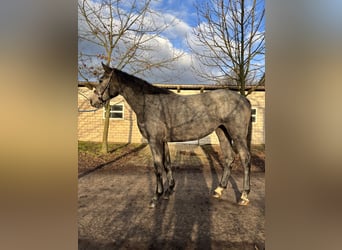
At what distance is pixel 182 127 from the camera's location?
9.07 feet

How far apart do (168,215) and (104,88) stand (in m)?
1.67

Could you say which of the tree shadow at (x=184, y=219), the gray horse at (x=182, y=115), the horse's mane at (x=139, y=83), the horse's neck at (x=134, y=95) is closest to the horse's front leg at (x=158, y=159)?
the gray horse at (x=182, y=115)

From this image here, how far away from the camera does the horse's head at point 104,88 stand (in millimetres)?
2344

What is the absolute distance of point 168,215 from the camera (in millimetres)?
2551

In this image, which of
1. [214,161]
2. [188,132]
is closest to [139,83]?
[188,132]

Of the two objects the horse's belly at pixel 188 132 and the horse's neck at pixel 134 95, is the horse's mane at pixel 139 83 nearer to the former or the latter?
the horse's neck at pixel 134 95

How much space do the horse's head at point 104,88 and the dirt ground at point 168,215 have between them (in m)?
1.34

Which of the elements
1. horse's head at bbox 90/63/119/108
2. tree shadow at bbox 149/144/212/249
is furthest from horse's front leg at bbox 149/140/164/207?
horse's head at bbox 90/63/119/108

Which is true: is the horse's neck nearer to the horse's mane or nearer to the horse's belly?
the horse's mane

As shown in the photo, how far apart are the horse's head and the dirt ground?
4.40 ft

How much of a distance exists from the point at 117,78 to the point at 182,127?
1.01 m

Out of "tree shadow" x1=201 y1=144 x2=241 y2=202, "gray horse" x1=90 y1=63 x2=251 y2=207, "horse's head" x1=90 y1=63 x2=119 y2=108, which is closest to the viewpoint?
"horse's head" x1=90 y1=63 x2=119 y2=108

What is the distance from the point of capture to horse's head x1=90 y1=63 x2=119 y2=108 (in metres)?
2.34
